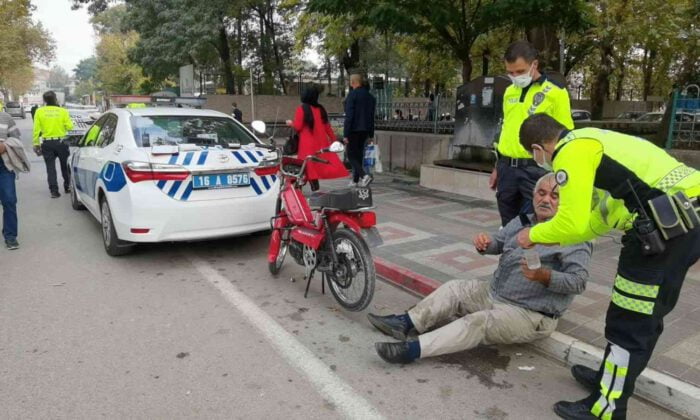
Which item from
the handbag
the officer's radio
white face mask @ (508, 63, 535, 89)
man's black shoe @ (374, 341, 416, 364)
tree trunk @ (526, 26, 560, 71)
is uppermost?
tree trunk @ (526, 26, 560, 71)

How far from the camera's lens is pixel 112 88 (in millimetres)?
49844

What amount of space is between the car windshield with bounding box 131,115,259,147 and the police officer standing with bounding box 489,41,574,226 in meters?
2.88

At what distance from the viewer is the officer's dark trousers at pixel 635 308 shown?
2.37 metres

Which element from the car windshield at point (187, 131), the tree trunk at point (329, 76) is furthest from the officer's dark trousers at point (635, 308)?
the tree trunk at point (329, 76)

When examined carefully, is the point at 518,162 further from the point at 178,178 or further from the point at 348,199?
the point at 178,178

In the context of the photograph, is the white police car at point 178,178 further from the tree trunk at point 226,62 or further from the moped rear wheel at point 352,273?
the tree trunk at point 226,62

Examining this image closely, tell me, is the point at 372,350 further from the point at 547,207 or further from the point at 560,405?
the point at 547,207

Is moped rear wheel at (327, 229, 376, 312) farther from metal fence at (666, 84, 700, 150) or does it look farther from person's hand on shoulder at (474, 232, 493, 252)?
metal fence at (666, 84, 700, 150)

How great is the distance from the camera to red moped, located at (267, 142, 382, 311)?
12.6ft

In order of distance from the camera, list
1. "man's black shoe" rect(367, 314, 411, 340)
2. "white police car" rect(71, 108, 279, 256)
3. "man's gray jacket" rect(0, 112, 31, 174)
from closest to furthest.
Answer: "man's black shoe" rect(367, 314, 411, 340) → "white police car" rect(71, 108, 279, 256) → "man's gray jacket" rect(0, 112, 31, 174)

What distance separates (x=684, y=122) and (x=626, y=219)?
6341 mm

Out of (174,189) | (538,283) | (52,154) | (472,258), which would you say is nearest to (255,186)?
(174,189)

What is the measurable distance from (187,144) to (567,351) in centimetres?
393

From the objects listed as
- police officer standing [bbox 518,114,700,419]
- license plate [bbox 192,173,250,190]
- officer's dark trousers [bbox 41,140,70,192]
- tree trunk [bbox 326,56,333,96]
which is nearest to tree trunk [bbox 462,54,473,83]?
license plate [bbox 192,173,250,190]
